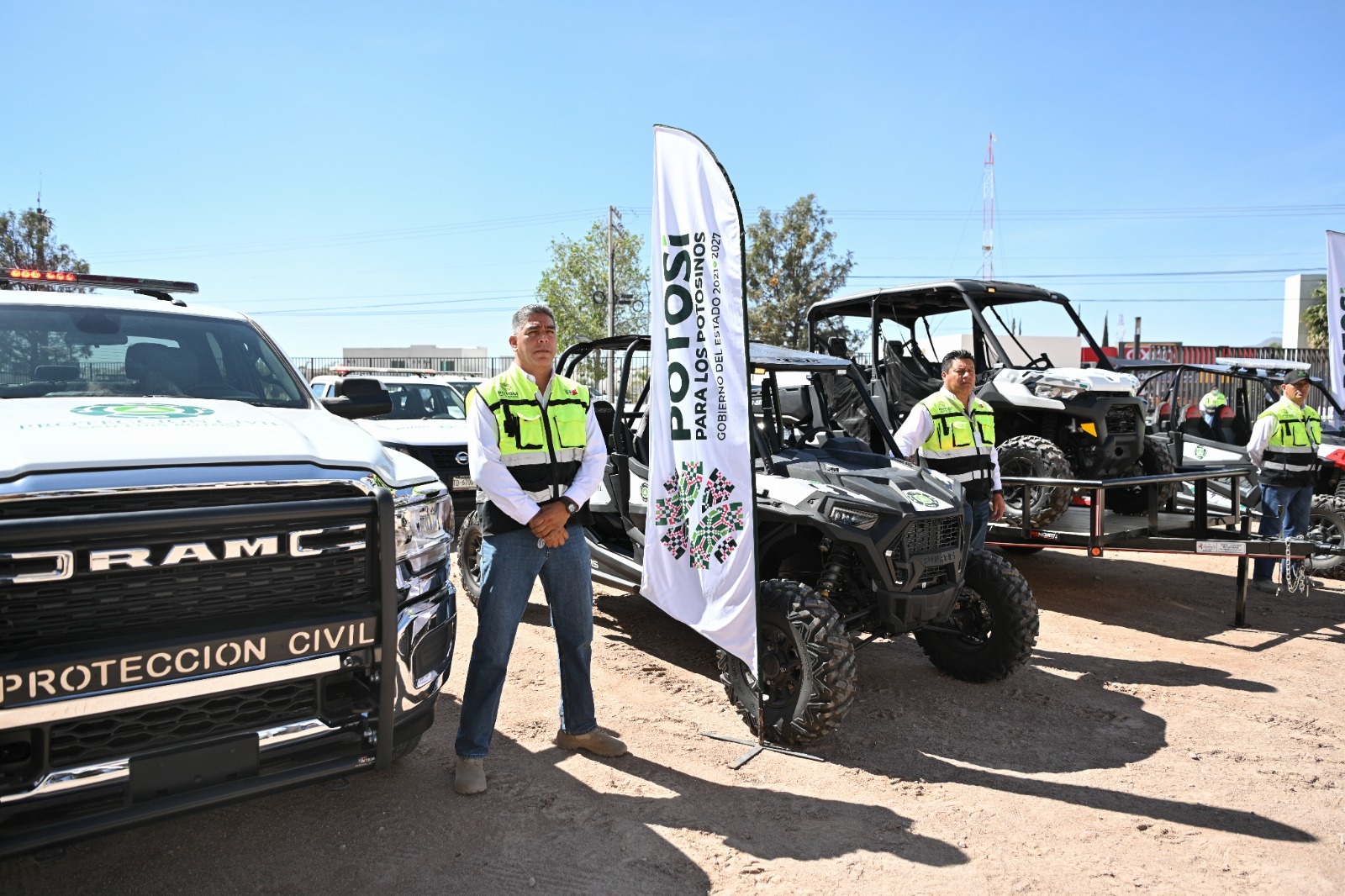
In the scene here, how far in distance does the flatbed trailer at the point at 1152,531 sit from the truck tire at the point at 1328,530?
123 centimetres

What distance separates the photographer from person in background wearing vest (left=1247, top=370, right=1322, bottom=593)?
7.70 metres

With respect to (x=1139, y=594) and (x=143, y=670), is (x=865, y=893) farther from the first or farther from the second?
(x=1139, y=594)

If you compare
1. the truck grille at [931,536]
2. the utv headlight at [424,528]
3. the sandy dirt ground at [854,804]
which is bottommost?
the sandy dirt ground at [854,804]

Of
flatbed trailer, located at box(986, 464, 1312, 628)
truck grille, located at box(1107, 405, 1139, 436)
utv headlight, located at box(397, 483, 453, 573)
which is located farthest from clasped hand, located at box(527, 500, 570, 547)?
truck grille, located at box(1107, 405, 1139, 436)

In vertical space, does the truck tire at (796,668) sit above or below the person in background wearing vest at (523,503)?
below

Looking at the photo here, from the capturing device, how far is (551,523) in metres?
3.65

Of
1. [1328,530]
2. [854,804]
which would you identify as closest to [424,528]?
[854,804]

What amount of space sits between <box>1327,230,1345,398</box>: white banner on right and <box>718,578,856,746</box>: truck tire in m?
7.56

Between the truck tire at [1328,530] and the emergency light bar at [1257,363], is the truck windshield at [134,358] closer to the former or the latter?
the truck tire at [1328,530]

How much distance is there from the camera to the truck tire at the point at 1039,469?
6770 millimetres

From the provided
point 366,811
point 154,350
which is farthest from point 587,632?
point 154,350

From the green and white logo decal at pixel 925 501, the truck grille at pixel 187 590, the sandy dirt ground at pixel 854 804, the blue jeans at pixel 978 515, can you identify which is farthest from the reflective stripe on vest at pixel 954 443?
the truck grille at pixel 187 590

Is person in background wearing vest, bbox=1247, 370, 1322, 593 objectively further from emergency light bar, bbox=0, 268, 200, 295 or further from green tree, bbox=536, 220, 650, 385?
green tree, bbox=536, 220, 650, 385

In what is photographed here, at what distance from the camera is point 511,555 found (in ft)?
12.2
